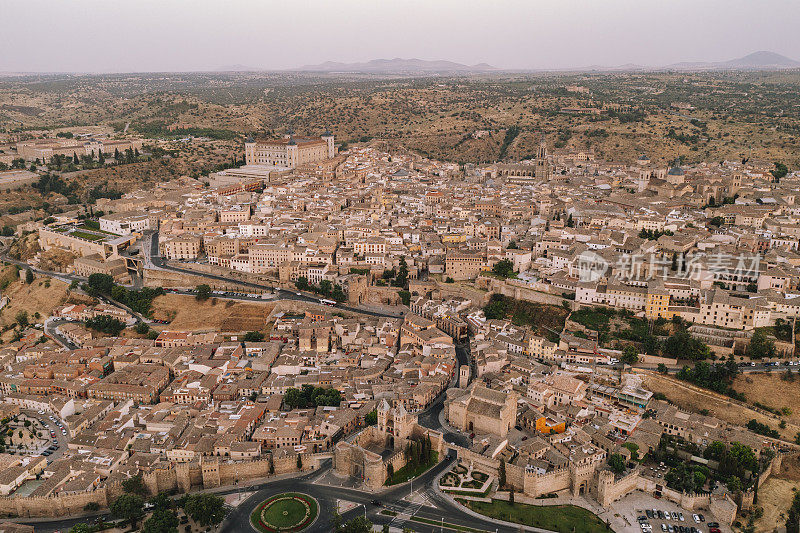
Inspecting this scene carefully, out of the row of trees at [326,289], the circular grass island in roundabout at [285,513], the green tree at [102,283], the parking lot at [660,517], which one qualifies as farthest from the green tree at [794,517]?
the green tree at [102,283]

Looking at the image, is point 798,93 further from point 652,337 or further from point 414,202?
point 652,337

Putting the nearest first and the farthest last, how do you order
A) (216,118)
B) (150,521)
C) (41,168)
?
(150,521), (41,168), (216,118)

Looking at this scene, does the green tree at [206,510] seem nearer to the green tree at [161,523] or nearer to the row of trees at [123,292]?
the green tree at [161,523]

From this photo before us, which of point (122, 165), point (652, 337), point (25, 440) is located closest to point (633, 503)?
point (652, 337)

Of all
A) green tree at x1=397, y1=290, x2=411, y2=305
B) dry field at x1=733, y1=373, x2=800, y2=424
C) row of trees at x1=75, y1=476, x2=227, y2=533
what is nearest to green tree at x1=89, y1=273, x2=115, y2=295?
green tree at x1=397, y1=290, x2=411, y2=305

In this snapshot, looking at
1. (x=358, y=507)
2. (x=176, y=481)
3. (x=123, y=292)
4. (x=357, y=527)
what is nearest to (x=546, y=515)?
(x=358, y=507)

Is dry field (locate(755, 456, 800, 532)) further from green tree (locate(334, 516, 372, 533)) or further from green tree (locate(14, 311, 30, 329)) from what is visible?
green tree (locate(14, 311, 30, 329))

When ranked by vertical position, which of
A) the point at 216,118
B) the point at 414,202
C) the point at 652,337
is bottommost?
the point at 652,337
